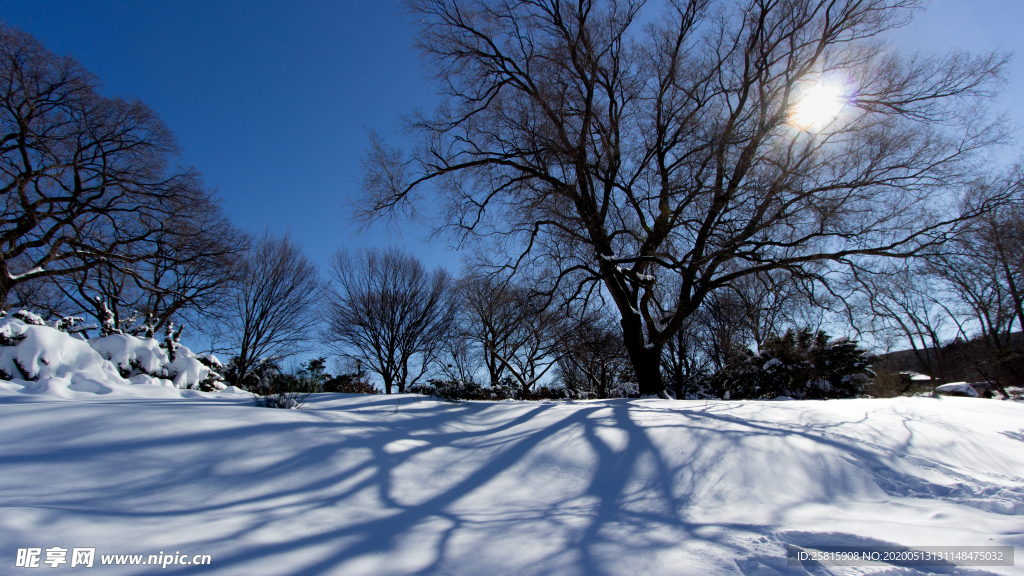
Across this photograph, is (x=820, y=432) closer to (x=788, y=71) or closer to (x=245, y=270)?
(x=788, y=71)

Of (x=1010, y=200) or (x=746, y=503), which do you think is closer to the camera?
(x=746, y=503)

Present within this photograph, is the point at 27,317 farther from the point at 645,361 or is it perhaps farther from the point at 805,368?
the point at 805,368

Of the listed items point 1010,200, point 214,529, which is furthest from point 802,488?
point 1010,200

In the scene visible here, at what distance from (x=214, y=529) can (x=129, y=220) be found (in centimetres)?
1555

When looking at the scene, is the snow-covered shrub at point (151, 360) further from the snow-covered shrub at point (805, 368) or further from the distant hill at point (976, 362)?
the distant hill at point (976, 362)

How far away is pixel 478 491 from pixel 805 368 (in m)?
A: 10.8

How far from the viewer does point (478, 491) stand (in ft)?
9.75

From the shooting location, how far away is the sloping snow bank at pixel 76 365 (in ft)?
17.5

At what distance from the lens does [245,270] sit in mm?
16641

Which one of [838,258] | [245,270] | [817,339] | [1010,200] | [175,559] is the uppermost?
[245,270]

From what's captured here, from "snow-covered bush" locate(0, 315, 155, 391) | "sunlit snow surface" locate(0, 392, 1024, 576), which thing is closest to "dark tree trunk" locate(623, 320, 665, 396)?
"sunlit snow surface" locate(0, 392, 1024, 576)

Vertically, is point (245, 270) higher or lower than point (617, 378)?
higher

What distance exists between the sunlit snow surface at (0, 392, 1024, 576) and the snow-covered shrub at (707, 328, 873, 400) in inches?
247
